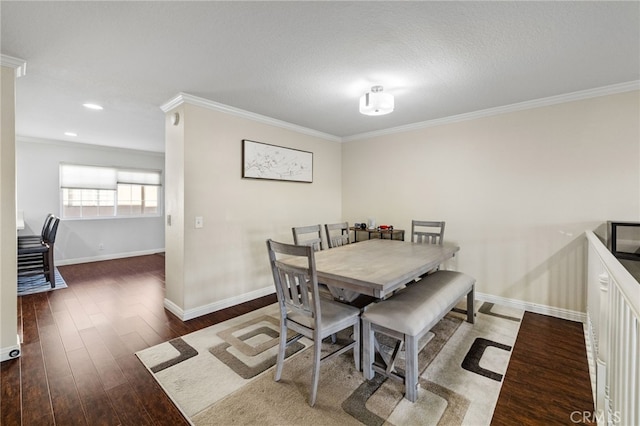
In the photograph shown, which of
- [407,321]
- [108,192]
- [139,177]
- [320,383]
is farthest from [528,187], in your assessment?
[108,192]

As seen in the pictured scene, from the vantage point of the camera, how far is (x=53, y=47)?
1996mm

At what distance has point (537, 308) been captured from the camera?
3.12 m

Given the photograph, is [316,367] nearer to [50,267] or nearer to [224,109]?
[224,109]

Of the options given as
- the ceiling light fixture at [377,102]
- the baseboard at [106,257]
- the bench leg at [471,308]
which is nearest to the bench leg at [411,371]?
the bench leg at [471,308]

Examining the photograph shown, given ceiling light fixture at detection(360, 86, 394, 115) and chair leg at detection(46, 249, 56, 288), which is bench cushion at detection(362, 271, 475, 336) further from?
chair leg at detection(46, 249, 56, 288)

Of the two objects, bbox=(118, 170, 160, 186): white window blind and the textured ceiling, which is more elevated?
the textured ceiling

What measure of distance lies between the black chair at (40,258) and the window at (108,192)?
57.3 inches

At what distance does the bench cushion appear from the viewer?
1.85 m

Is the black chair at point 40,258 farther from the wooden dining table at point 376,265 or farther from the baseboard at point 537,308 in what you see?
the baseboard at point 537,308

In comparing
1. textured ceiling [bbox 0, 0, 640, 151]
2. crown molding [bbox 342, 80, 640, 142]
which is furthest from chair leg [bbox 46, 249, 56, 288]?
crown molding [bbox 342, 80, 640, 142]

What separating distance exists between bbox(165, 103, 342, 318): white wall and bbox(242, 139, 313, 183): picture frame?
0.26 ft

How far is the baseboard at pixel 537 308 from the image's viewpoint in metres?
2.90

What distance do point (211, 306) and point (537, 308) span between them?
365 cm

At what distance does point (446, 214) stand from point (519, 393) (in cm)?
224
